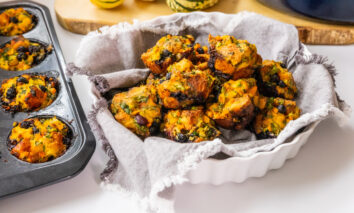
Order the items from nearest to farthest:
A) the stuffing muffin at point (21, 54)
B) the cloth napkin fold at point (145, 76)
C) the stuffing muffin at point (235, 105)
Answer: the cloth napkin fold at point (145, 76) → the stuffing muffin at point (235, 105) → the stuffing muffin at point (21, 54)

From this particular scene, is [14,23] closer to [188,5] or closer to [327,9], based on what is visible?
[188,5]

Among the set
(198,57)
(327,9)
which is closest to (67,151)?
(198,57)

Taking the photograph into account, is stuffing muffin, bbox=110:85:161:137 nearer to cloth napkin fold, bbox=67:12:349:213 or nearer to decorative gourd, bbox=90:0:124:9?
cloth napkin fold, bbox=67:12:349:213

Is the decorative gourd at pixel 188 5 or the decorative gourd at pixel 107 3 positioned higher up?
the decorative gourd at pixel 188 5

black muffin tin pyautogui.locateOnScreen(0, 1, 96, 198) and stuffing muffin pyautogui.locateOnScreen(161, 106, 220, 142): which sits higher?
stuffing muffin pyautogui.locateOnScreen(161, 106, 220, 142)

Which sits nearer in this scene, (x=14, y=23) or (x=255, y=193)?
(x=255, y=193)

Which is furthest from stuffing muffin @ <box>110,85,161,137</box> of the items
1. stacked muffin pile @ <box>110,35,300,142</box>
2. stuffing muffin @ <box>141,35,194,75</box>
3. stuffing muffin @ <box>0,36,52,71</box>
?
stuffing muffin @ <box>0,36,52,71</box>

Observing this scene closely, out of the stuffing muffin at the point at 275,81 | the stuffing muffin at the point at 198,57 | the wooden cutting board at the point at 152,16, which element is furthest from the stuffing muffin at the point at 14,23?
the stuffing muffin at the point at 275,81

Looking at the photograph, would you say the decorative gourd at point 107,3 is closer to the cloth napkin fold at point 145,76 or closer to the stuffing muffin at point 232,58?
the cloth napkin fold at point 145,76
